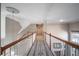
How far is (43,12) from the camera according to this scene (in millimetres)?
1737

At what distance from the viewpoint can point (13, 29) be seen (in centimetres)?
174

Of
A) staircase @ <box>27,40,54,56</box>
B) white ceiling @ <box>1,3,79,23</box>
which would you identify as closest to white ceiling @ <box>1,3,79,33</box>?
white ceiling @ <box>1,3,79,23</box>

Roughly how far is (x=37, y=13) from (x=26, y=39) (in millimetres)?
403

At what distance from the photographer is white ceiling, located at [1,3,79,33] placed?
1.72 meters

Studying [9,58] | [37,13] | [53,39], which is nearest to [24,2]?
[37,13]

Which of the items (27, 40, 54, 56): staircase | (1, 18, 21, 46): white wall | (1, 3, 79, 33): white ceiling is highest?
(1, 3, 79, 33): white ceiling

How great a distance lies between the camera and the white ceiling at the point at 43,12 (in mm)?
1717

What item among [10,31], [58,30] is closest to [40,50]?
[58,30]


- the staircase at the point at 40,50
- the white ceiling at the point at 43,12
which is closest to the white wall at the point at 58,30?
the white ceiling at the point at 43,12

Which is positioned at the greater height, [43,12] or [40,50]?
[43,12]

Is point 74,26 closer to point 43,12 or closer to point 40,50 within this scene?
point 43,12

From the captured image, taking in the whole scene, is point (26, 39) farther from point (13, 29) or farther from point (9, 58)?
point (9, 58)

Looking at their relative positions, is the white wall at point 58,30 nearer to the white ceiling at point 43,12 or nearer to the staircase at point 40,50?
the white ceiling at point 43,12

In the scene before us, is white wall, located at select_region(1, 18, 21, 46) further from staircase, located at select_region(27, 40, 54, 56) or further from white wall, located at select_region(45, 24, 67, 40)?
white wall, located at select_region(45, 24, 67, 40)
